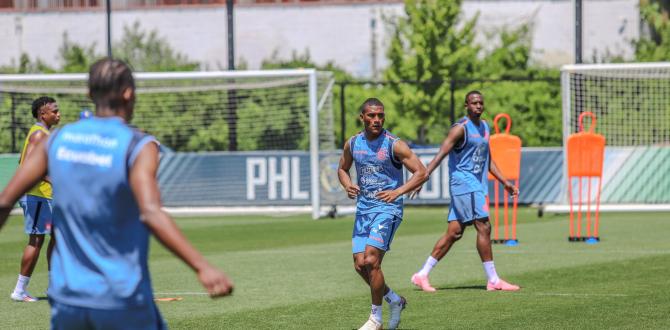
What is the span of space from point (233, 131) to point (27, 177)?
26000mm

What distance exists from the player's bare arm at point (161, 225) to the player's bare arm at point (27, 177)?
1.73 ft

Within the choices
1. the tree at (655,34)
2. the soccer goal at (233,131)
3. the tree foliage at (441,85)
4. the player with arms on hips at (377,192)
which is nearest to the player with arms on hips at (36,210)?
the player with arms on hips at (377,192)

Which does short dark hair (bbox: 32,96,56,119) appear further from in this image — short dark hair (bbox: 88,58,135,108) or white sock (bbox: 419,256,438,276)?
short dark hair (bbox: 88,58,135,108)

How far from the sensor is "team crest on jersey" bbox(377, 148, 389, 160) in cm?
1038

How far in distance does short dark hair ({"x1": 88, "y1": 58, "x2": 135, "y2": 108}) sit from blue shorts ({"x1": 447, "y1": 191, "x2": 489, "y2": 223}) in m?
8.46

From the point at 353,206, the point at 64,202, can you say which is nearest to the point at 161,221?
the point at 64,202

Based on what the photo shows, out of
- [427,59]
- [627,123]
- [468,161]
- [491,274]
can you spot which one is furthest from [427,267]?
[427,59]

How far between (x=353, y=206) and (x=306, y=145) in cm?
667

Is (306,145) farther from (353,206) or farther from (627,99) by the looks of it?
(627,99)

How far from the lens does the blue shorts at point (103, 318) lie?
507 cm

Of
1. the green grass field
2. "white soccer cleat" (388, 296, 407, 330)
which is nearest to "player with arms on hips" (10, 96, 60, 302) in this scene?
the green grass field

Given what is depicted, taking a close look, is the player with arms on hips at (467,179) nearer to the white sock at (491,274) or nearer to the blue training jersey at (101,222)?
the white sock at (491,274)

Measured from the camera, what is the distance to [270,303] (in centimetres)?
1209

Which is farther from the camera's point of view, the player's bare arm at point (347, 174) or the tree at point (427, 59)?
the tree at point (427, 59)
